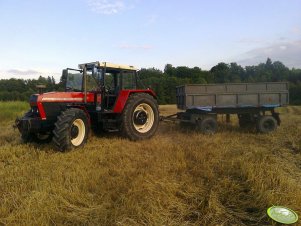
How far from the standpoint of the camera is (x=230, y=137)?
10.3 m

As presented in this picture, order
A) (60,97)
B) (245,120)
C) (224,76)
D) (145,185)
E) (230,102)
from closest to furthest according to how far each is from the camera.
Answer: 1. (145,185)
2. (60,97)
3. (230,102)
4. (245,120)
5. (224,76)

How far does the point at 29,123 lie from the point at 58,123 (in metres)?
0.83

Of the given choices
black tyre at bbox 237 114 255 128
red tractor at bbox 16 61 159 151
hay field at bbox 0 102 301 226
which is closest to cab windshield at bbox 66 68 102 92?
red tractor at bbox 16 61 159 151

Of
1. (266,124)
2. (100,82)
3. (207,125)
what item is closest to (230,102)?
(207,125)

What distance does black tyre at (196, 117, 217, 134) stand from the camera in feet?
36.7

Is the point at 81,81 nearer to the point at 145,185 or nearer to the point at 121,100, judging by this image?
the point at 121,100

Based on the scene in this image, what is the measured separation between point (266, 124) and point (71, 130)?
267 inches

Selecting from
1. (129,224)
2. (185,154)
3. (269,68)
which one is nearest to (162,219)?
(129,224)

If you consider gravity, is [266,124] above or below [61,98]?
below

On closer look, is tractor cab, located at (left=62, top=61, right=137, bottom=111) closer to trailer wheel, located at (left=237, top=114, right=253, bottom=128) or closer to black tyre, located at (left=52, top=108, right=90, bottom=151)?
black tyre, located at (left=52, top=108, right=90, bottom=151)

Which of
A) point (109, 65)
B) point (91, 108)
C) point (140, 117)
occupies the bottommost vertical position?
point (140, 117)

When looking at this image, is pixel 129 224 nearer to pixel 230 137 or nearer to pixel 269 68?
pixel 230 137

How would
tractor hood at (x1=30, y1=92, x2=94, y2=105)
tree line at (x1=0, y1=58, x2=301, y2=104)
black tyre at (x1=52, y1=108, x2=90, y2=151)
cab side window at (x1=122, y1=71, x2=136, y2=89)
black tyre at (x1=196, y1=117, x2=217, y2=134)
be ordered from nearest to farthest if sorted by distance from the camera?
black tyre at (x1=52, y1=108, x2=90, y2=151)
tractor hood at (x1=30, y1=92, x2=94, y2=105)
cab side window at (x1=122, y1=71, x2=136, y2=89)
black tyre at (x1=196, y1=117, x2=217, y2=134)
tree line at (x1=0, y1=58, x2=301, y2=104)

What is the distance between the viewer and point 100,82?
9609 millimetres
